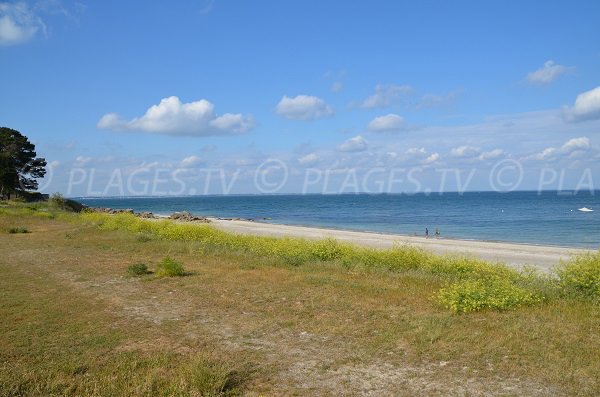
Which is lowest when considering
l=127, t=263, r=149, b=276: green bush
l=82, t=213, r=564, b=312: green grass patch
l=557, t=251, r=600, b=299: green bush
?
l=127, t=263, r=149, b=276: green bush

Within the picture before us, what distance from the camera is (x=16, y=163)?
59438 millimetres

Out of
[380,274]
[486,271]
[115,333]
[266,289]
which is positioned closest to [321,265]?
[380,274]

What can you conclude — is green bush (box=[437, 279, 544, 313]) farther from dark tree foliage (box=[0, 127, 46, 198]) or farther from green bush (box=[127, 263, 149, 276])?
dark tree foliage (box=[0, 127, 46, 198])

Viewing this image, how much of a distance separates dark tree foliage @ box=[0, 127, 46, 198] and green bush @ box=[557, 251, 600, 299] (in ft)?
196

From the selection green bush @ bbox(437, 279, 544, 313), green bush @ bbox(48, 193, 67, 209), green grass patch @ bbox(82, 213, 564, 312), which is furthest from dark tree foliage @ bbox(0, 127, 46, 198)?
green bush @ bbox(437, 279, 544, 313)

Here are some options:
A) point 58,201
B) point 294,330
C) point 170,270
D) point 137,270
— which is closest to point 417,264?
point 170,270

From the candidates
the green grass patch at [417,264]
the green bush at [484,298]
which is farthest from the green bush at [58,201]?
the green bush at [484,298]

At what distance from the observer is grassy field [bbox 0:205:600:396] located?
562 cm

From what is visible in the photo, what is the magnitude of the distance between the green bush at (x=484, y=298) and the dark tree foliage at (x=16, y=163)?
58805 mm

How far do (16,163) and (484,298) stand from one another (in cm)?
6448

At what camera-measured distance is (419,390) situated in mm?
5473

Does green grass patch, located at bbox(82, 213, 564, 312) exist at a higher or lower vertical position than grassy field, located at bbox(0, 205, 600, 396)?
higher

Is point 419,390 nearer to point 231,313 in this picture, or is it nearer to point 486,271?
point 231,313

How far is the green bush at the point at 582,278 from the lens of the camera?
10.2m
